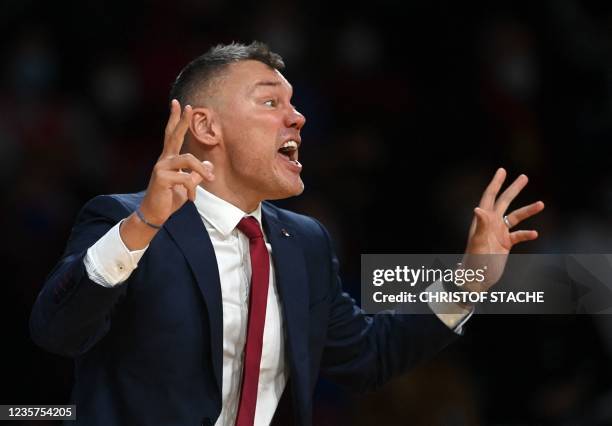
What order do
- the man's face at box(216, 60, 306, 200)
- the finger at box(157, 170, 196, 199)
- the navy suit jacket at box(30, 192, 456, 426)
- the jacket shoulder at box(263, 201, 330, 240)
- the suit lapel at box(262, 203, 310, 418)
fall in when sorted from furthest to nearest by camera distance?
the jacket shoulder at box(263, 201, 330, 240) → the man's face at box(216, 60, 306, 200) → the suit lapel at box(262, 203, 310, 418) → the navy suit jacket at box(30, 192, 456, 426) → the finger at box(157, 170, 196, 199)

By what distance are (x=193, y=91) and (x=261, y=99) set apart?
0.19m

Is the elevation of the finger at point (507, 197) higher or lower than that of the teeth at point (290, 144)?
lower

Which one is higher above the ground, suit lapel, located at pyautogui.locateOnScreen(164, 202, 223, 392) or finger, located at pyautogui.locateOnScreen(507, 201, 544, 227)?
finger, located at pyautogui.locateOnScreen(507, 201, 544, 227)

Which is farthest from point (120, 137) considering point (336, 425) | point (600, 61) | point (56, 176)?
point (600, 61)

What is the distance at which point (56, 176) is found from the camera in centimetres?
405

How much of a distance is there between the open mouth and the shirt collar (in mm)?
244

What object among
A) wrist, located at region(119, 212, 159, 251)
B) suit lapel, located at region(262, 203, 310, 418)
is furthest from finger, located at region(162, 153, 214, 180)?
suit lapel, located at region(262, 203, 310, 418)

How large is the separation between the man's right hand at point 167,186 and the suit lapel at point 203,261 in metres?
0.30

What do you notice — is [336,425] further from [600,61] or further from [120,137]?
[600,61]

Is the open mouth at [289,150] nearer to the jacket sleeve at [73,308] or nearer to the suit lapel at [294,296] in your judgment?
the suit lapel at [294,296]

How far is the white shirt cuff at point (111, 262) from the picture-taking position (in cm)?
202

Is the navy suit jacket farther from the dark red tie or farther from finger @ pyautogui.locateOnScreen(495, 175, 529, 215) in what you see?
finger @ pyautogui.locateOnScreen(495, 175, 529, 215)

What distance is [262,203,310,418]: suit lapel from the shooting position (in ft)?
8.00

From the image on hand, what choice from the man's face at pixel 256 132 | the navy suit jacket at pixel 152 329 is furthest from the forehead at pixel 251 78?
the navy suit jacket at pixel 152 329
